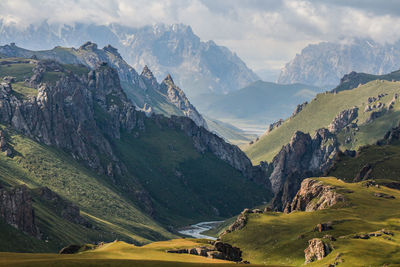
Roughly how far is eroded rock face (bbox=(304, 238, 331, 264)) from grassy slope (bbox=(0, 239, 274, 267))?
115 ft

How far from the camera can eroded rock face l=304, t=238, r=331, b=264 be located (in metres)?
159

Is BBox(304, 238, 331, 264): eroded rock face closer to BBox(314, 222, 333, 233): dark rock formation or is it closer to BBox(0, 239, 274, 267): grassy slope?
BBox(314, 222, 333, 233): dark rock formation

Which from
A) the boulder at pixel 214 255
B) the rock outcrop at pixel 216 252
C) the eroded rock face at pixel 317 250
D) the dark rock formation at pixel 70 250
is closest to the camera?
the boulder at pixel 214 255

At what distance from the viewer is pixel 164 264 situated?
10319cm

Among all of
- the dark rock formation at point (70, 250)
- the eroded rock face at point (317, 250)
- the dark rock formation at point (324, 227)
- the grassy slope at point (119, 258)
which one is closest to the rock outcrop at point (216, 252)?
the grassy slope at point (119, 258)

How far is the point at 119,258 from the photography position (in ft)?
405

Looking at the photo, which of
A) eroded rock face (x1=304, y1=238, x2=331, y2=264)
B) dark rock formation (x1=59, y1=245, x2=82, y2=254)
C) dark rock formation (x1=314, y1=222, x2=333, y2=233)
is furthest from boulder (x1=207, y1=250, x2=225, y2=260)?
dark rock formation (x1=314, y1=222, x2=333, y2=233)

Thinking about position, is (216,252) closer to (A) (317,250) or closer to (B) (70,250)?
(A) (317,250)

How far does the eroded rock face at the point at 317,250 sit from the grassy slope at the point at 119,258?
34968 millimetres

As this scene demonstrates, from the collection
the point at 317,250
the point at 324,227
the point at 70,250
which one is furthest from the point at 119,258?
the point at 324,227

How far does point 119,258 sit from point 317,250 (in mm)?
65310

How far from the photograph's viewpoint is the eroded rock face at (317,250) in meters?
159

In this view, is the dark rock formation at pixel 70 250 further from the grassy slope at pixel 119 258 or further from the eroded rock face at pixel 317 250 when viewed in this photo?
the eroded rock face at pixel 317 250

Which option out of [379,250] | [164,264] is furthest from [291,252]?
[164,264]
